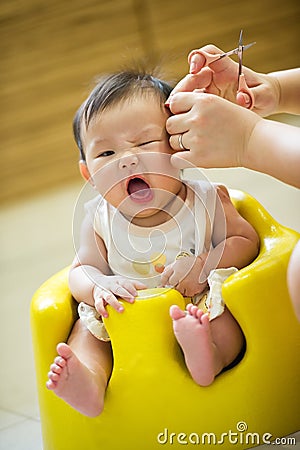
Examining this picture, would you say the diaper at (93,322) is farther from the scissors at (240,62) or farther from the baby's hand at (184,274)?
the scissors at (240,62)

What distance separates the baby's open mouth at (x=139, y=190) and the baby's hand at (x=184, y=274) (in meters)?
0.10

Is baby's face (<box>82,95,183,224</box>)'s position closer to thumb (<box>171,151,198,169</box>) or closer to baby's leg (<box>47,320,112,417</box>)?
thumb (<box>171,151,198,169</box>)

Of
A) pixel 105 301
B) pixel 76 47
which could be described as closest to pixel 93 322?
pixel 105 301

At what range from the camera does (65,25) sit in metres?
2.94

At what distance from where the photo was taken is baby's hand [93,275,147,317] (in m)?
1.10

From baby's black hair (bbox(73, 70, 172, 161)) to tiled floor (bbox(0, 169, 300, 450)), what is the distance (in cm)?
46

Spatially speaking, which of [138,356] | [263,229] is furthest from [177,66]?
[138,356]

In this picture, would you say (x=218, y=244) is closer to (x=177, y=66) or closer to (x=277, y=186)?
(x=277, y=186)

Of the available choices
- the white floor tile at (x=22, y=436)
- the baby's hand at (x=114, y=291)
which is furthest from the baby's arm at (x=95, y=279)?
the white floor tile at (x=22, y=436)

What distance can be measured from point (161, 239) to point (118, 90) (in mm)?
225

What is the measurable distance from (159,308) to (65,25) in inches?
80.8

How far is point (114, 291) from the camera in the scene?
1110mm

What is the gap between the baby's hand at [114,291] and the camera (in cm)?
110

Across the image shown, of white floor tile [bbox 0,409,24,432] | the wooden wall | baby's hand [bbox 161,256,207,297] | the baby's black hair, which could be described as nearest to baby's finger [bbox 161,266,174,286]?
baby's hand [bbox 161,256,207,297]
